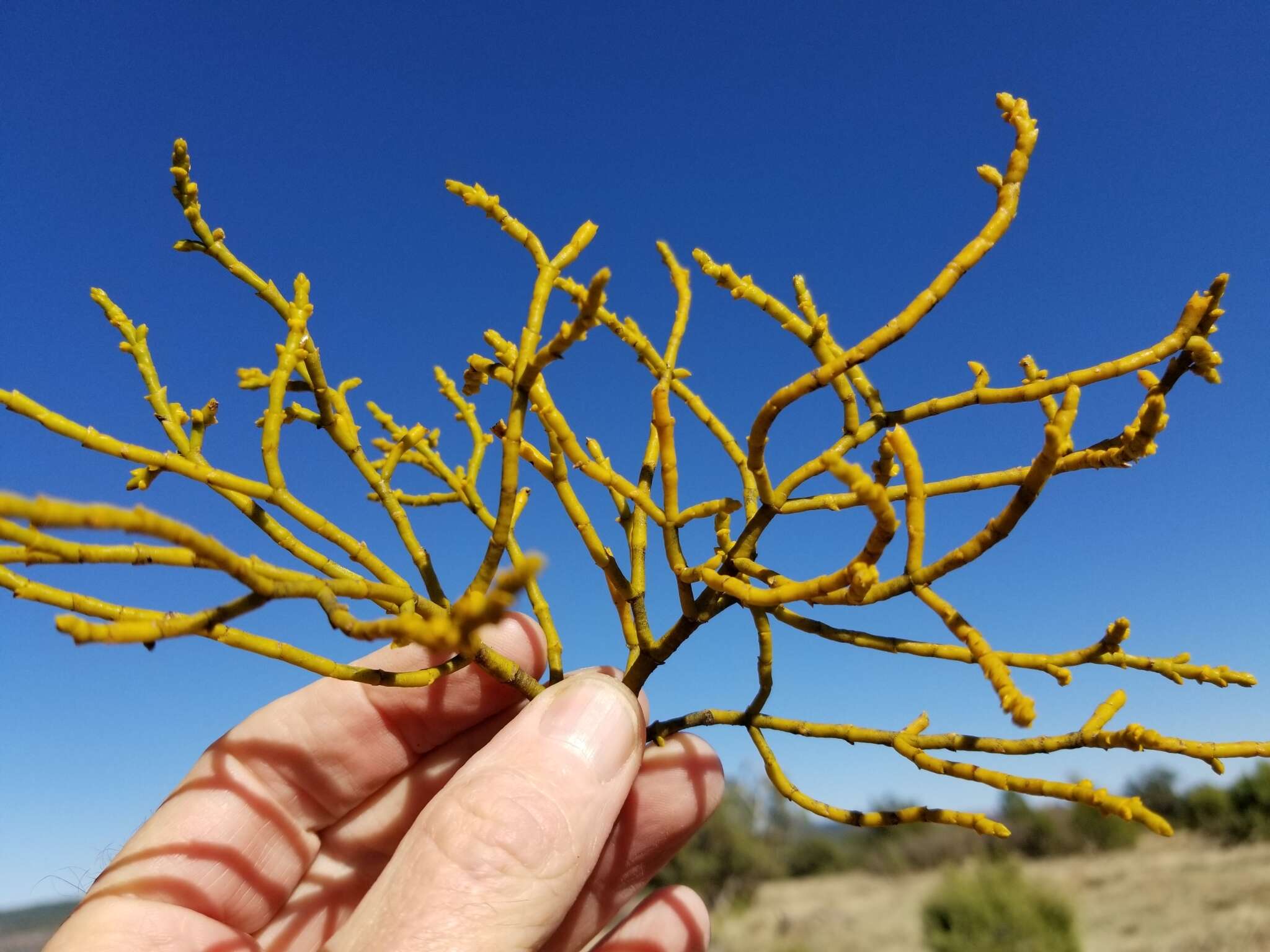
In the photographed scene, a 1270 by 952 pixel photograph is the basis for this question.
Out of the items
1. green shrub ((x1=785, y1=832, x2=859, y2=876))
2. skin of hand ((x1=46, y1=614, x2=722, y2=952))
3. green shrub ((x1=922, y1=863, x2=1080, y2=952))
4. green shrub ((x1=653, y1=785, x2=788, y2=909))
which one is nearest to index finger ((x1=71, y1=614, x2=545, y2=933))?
skin of hand ((x1=46, y1=614, x2=722, y2=952))

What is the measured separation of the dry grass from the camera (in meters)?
13.9

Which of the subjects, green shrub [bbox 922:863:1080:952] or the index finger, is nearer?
the index finger

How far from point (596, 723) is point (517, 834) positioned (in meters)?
0.28

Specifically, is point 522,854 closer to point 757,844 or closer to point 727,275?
point 727,275

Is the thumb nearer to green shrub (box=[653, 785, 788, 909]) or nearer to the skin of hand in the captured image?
the skin of hand

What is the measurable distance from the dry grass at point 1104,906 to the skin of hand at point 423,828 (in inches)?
609

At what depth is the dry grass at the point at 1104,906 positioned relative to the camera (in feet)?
45.6

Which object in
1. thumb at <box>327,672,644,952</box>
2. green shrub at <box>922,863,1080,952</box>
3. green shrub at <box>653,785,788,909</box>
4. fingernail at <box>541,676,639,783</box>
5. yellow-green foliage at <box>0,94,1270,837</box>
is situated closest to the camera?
yellow-green foliage at <box>0,94,1270,837</box>

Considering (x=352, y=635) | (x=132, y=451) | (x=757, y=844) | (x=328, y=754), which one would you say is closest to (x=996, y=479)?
(x=352, y=635)

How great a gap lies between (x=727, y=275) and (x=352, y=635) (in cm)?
91

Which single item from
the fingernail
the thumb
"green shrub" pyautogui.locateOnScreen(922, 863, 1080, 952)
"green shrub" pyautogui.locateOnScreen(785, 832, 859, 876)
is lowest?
"green shrub" pyautogui.locateOnScreen(785, 832, 859, 876)

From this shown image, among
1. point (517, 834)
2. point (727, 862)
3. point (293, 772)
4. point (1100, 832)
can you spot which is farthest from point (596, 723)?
point (1100, 832)

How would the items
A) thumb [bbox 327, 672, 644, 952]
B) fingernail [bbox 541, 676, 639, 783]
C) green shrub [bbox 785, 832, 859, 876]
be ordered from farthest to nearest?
green shrub [bbox 785, 832, 859, 876] < fingernail [bbox 541, 676, 639, 783] < thumb [bbox 327, 672, 644, 952]

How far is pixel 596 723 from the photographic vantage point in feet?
5.82
